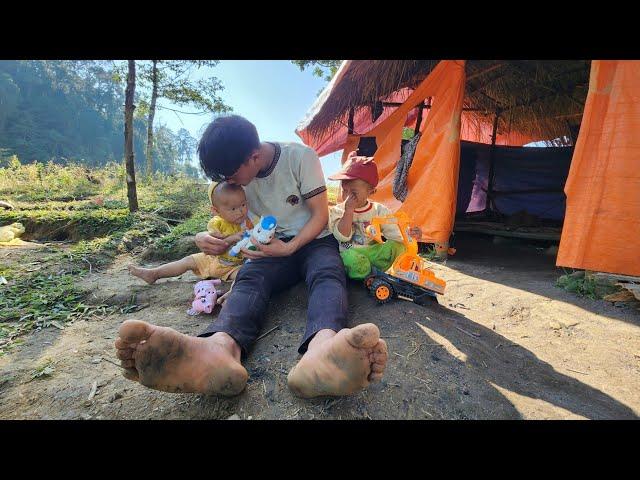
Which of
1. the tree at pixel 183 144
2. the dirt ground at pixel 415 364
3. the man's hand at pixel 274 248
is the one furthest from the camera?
the tree at pixel 183 144

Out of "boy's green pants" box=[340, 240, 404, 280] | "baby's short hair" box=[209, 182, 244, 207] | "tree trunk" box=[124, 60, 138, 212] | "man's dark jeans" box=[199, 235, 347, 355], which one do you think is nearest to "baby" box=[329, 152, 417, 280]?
"boy's green pants" box=[340, 240, 404, 280]

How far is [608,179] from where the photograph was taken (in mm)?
2498

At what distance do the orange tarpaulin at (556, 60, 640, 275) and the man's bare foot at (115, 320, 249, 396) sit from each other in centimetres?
300

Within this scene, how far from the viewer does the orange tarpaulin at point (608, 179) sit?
242cm

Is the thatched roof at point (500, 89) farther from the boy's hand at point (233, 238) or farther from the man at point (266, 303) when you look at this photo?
the boy's hand at point (233, 238)

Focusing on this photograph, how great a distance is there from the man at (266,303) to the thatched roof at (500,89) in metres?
3.05

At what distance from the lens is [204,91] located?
36.5 ft

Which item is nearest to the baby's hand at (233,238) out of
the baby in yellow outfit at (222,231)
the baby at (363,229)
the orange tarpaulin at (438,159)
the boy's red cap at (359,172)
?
the baby in yellow outfit at (222,231)

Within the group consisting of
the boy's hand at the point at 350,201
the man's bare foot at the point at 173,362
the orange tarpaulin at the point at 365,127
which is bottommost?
the man's bare foot at the point at 173,362

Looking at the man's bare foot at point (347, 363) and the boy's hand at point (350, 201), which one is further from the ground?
the boy's hand at point (350, 201)

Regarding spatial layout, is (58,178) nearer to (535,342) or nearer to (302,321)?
(302,321)

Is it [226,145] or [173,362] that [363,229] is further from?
[173,362]

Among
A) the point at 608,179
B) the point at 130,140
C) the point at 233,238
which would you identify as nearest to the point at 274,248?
the point at 233,238

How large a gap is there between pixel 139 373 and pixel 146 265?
299 centimetres
